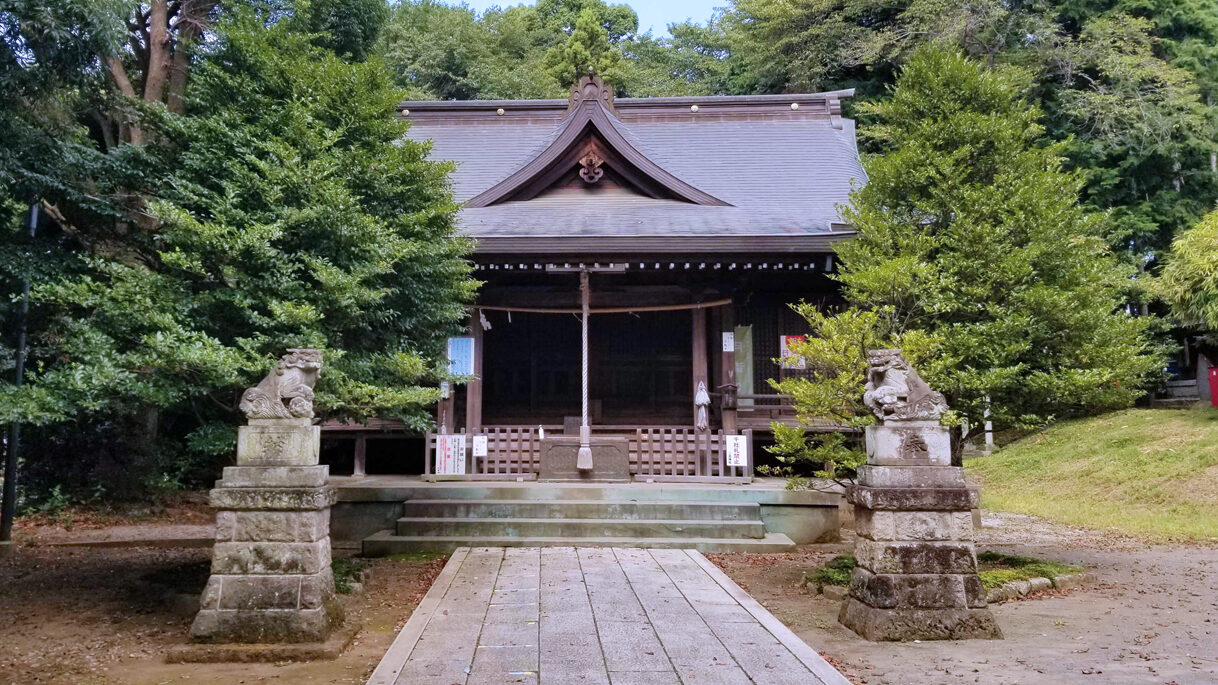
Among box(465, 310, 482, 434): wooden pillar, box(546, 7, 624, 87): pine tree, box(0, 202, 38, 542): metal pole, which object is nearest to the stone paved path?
box(465, 310, 482, 434): wooden pillar

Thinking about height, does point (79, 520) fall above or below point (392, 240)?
below

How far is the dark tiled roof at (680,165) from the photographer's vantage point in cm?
1208

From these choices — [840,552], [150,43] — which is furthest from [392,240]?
[150,43]

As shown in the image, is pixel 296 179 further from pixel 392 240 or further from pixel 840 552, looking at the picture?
pixel 840 552

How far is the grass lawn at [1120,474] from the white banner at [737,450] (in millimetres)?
6319

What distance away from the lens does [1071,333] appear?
23.8 feet

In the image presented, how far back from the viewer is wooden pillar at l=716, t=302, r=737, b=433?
11664 mm

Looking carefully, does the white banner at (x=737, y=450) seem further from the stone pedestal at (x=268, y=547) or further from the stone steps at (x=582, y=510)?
the stone pedestal at (x=268, y=547)

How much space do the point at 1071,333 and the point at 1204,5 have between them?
21.4 meters

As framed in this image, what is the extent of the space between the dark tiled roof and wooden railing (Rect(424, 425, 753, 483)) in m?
3.14

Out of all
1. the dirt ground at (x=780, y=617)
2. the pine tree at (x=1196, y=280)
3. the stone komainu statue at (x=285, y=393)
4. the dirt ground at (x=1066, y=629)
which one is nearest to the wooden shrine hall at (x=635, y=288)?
the dirt ground at (x=780, y=617)

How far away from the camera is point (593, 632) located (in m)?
5.32

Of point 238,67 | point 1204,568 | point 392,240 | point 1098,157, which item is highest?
point 1098,157

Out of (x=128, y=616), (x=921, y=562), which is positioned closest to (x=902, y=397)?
(x=921, y=562)
